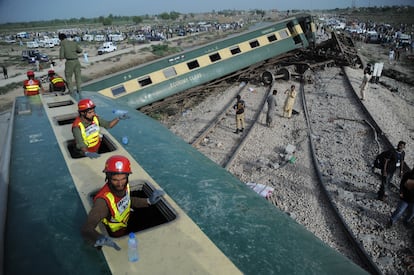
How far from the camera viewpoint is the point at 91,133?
4.83 meters

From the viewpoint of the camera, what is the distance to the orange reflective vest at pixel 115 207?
286 cm

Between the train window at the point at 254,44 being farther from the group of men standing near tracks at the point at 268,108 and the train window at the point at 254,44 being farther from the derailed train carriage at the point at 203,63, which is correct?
the group of men standing near tracks at the point at 268,108

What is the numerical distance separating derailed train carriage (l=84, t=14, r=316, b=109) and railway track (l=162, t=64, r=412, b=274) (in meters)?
1.57

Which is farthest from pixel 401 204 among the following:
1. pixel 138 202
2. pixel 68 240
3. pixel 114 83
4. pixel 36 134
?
pixel 114 83

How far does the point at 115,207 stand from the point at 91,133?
2.29 metres

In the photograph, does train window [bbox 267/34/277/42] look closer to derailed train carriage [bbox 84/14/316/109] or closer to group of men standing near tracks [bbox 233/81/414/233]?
derailed train carriage [bbox 84/14/316/109]

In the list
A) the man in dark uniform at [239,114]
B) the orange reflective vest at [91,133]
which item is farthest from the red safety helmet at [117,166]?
the man in dark uniform at [239,114]

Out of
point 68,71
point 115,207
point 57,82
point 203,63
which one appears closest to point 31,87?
point 57,82

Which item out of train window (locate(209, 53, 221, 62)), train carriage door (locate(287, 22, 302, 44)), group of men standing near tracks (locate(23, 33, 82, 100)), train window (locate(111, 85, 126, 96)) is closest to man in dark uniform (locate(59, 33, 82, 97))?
group of men standing near tracks (locate(23, 33, 82, 100))

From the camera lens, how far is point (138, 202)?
336 centimetres

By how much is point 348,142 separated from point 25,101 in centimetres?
1046

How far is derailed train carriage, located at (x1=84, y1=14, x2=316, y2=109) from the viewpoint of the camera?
508 inches

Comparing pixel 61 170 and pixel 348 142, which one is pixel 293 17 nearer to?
pixel 348 142

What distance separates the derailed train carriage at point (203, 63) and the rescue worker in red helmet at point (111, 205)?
8.38 metres
